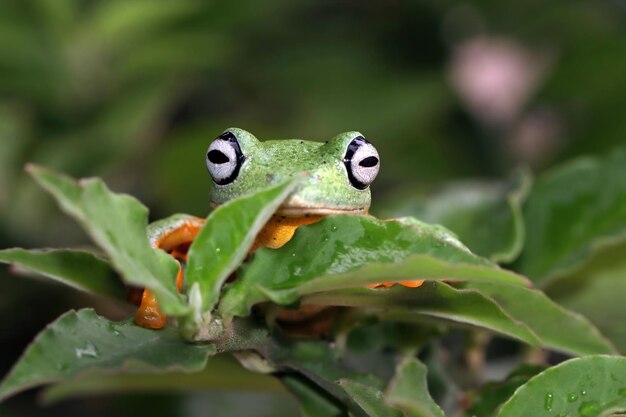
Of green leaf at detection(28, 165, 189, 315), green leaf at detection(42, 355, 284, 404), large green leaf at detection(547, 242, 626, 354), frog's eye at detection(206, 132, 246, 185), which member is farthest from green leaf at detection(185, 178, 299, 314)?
large green leaf at detection(547, 242, 626, 354)

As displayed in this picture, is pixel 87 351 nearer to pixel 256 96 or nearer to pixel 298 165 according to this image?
pixel 298 165

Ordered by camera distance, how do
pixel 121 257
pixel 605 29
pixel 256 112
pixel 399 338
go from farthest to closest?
pixel 256 112, pixel 605 29, pixel 399 338, pixel 121 257

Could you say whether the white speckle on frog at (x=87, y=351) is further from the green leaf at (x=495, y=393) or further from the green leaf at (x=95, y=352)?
the green leaf at (x=495, y=393)

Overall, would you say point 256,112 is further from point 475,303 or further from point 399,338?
point 475,303

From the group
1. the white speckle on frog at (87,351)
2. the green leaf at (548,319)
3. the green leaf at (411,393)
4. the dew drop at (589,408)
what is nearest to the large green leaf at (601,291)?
the green leaf at (548,319)

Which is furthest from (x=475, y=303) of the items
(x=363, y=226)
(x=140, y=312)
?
(x=140, y=312)

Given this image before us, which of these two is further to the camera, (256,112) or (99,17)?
(256,112)
